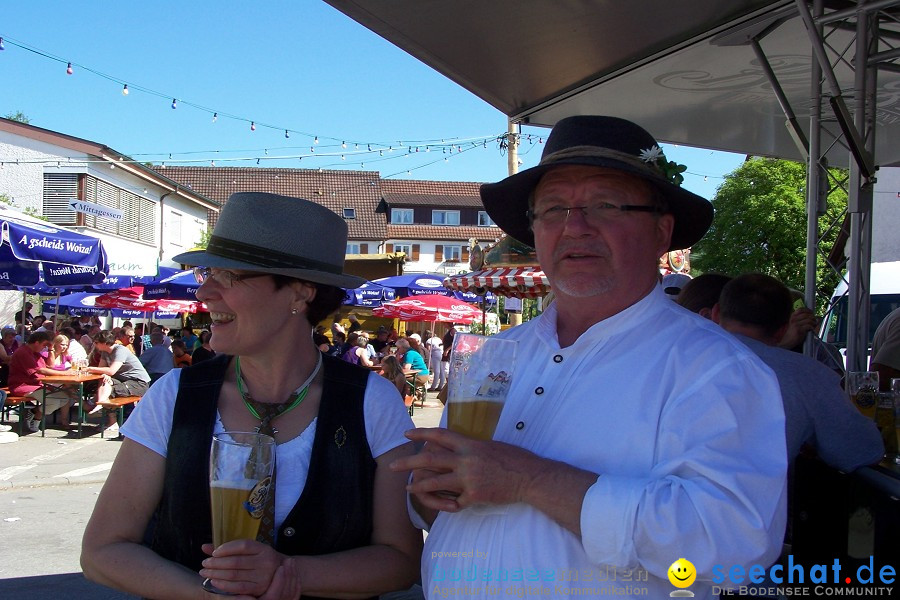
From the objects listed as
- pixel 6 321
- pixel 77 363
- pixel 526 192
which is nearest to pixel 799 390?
pixel 526 192

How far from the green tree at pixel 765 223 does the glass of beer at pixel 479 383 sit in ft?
76.4

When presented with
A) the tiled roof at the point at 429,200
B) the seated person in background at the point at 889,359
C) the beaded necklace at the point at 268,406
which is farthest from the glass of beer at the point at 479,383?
the tiled roof at the point at 429,200

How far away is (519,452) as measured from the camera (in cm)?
148

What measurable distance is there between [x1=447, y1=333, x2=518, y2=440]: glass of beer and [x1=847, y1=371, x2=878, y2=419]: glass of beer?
226 centimetres

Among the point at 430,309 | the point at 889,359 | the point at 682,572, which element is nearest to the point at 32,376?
the point at 430,309

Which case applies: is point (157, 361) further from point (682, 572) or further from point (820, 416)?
point (682, 572)

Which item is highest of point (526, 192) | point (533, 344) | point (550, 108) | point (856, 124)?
point (550, 108)

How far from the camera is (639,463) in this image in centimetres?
149

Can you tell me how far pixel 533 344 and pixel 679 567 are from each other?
681mm

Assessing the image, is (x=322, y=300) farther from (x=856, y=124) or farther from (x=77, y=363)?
(x=77, y=363)

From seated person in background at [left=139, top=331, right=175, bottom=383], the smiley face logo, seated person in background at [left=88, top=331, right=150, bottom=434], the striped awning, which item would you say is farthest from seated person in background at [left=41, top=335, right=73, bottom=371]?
the smiley face logo

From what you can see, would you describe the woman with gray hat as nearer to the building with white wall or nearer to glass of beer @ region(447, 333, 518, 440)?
glass of beer @ region(447, 333, 518, 440)

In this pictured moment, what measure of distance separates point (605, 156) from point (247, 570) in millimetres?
1231

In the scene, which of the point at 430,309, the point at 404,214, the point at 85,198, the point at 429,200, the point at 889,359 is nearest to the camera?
the point at 889,359
